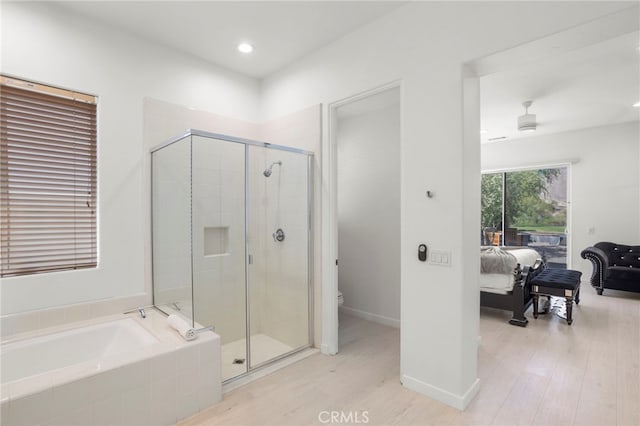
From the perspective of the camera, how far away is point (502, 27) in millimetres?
1899

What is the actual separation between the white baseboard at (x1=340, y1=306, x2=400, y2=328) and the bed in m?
1.26

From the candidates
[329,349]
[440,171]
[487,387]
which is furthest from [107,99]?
[487,387]

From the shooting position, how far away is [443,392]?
2.15 m

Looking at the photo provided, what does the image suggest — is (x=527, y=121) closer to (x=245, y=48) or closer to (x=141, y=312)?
(x=245, y=48)

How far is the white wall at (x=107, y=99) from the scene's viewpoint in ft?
7.41

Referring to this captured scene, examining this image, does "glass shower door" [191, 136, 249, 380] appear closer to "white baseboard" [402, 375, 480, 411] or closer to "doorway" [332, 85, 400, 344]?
"doorway" [332, 85, 400, 344]

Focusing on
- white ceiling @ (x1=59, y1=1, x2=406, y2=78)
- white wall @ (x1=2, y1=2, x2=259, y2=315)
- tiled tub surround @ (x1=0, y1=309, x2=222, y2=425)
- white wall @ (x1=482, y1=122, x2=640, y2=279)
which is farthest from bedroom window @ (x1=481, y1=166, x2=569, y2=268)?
tiled tub surround @ (x1=0, y1=309, x2=222, y2=425)

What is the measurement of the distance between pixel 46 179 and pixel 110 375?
1.56m

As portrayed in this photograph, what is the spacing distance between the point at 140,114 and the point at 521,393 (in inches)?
146

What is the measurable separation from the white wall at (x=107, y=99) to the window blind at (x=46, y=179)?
0.26ft

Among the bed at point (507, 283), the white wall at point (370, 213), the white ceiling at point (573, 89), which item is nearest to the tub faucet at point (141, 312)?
the white wall at point (370, 213)

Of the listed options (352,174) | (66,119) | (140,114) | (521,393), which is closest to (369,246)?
(352,174)

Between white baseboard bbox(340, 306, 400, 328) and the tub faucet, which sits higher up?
the tub faucet

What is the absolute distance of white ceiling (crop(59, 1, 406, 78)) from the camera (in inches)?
93.8
